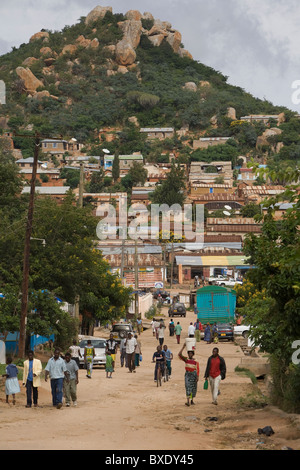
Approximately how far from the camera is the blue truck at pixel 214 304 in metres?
44.4

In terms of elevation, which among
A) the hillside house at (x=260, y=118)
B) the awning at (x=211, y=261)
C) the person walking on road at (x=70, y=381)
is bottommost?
the person walking on road at (x=70, y=381)

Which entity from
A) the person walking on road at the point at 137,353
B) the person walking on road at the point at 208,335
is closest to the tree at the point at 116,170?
the person walking on road at the point at 208,335

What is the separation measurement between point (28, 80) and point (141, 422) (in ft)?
577

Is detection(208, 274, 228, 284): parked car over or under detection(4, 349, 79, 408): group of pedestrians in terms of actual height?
over

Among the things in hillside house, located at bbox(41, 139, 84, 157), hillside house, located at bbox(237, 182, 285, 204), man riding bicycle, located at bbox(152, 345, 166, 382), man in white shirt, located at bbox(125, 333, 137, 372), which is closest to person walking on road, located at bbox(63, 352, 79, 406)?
man riding bicycle, located at bbox(152, 345, 166, 382)

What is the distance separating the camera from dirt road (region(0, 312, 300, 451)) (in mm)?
12781

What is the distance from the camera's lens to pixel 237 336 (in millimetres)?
43750

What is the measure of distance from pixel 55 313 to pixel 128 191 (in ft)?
318

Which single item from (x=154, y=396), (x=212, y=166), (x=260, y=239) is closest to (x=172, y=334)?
(x=154, y=396)

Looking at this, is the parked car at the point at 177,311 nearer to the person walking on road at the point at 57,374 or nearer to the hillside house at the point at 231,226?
the person walking on road at the point at 57,374

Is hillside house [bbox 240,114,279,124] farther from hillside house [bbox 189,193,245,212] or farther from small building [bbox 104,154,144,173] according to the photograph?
hillside house [bbox 189,193,245,212]

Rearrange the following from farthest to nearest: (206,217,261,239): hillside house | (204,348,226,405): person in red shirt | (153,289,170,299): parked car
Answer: (206,217,261,239): hillside house, (153,289,170,299): parked car, (204,348,226,405): person in red shirt

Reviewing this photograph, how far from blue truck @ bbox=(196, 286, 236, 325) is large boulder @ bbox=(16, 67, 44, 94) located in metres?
147

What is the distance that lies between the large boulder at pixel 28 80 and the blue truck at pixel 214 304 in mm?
147253
